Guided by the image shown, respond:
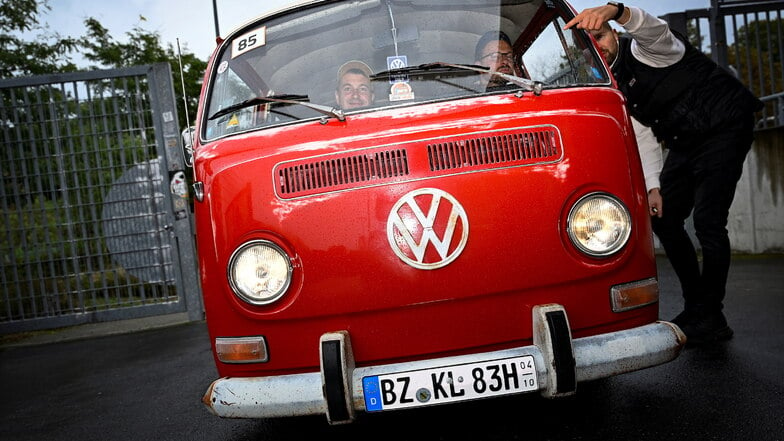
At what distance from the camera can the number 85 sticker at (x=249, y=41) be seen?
3129 mm

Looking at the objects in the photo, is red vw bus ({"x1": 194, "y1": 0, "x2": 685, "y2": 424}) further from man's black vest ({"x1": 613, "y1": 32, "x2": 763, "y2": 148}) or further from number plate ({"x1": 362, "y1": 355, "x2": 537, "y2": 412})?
man's black vest ({"x1": 613, "y1": 32, "x2": 763, "y2": 148})

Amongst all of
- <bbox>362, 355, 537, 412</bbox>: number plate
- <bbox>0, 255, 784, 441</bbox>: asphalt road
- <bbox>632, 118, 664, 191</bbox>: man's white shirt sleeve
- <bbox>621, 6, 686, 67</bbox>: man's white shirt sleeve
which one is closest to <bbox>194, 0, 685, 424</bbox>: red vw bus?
<bbox>362, 355, 537, 412</bbox>: number plate

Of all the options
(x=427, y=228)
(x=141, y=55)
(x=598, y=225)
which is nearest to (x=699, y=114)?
(x=598, y=225)

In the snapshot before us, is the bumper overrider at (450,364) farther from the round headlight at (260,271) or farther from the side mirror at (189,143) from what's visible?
the side mirror at (189,143)

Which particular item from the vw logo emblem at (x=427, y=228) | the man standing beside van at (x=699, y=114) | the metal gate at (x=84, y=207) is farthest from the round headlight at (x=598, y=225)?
the metal gate at (x=84, y=207)

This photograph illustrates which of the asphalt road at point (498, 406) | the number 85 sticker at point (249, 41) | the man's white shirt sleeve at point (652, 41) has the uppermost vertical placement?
the number 85 sticker at point (249, 41)

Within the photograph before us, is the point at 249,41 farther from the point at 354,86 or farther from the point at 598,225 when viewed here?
the point at 598,225

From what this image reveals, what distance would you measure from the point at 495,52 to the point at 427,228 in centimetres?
103

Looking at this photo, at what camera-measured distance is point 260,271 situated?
2.38 m

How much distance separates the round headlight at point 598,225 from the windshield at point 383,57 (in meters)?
0.59

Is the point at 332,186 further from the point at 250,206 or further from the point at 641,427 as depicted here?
the point at 641,427

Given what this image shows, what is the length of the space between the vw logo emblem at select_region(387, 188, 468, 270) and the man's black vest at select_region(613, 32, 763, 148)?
1.86m

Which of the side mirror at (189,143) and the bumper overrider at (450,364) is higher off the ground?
the side mirror at (189,143)

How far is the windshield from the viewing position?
9.05ft
